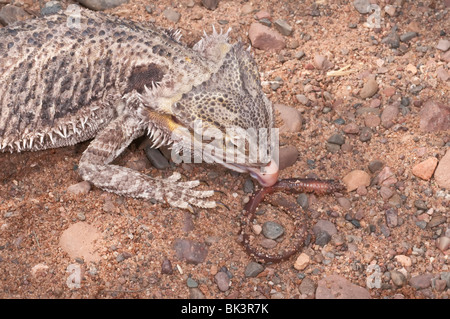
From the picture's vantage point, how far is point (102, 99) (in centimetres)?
569

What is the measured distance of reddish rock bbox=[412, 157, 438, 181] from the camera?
548cm

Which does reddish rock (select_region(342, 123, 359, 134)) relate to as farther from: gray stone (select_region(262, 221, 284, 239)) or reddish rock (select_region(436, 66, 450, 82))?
gray stone (select_region(262, 221, 284, 239))

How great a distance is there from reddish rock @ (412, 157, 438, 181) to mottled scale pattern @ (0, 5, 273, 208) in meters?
1.41

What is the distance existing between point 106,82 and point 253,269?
220cm

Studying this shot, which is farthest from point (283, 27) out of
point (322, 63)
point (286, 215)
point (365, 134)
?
point (286, 215)

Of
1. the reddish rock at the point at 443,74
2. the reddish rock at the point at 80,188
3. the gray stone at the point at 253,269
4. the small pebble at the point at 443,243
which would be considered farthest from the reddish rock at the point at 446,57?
the reddish rock at the point at 80,188

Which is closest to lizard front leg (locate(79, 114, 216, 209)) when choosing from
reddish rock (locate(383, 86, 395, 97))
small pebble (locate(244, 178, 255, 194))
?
small pebble (locate(244, 178, 255, 194))

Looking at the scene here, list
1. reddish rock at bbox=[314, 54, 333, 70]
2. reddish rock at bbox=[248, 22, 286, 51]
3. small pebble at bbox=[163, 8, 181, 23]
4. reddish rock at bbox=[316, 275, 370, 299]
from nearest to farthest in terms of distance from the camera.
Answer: reddish rock at bbox=[316, 275, 370, 299] < reddish rock at bbox=[314, 54, 333, 70] < reddish rock at bbox=[248, 22, 286, 51] < small pebble at bbox=[163, 8, 181, 23]

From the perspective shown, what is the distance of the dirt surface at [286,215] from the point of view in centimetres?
497

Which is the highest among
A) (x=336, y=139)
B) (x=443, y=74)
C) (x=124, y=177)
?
(x=443, y=74)

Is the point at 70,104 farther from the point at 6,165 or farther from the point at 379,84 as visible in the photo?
the point at 379,84

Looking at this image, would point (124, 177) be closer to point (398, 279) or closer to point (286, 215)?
point (286, 215)

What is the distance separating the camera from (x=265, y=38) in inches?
268

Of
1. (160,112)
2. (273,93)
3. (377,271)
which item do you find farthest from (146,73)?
(377,271)
